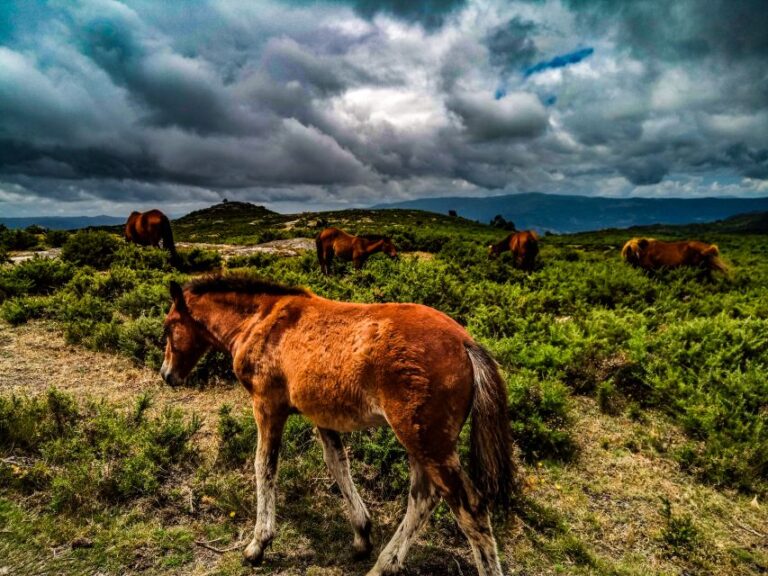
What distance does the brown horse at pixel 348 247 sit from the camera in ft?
51.7

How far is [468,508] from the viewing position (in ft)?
9.46

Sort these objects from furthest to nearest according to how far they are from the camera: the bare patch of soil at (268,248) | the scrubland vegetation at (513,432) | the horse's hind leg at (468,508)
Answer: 1. the bare patch of soil at (268,248)
2. the scrubland vegetation at (513,432)
3. the horse's hind leg at (468,508)

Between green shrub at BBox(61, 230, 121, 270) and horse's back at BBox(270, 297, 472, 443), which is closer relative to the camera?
horse's back at BBox(270, 297, 472, 443)

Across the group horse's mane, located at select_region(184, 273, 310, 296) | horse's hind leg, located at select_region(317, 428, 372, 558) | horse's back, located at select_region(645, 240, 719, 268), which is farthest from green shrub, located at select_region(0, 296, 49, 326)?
horse's back, located at select_region(645, 240, 719, 268)

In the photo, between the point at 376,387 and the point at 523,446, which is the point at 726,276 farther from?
the point at 376,387

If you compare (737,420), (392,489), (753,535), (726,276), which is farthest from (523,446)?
(726,276)

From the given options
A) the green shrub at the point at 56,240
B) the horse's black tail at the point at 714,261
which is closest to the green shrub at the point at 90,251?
the green shrub at the point at 56,240

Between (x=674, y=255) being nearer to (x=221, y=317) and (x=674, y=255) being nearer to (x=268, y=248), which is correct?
(x=221, y=317)

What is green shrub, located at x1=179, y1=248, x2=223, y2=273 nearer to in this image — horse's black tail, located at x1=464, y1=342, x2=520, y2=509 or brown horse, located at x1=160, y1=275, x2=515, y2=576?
brown horse, located at x1=160, y1=275, x2=515, y2=576

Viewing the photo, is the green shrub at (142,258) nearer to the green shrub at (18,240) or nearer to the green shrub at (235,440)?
the green shrub at (18,240)

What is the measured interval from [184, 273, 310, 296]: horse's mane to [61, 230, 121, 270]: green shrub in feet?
40.8

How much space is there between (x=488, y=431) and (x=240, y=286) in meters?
2.96

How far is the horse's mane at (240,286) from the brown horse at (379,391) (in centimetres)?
2

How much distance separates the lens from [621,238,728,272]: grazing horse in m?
14.1
